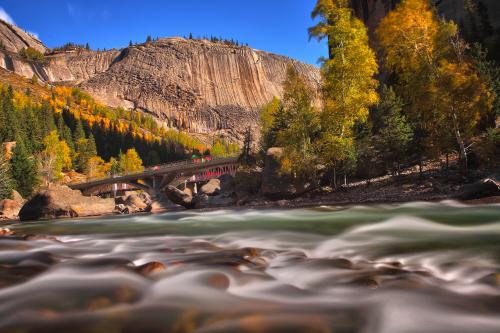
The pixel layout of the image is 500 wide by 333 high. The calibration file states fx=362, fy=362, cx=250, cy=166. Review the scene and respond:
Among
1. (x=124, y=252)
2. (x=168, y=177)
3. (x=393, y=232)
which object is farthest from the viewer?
(x=168, y=177)

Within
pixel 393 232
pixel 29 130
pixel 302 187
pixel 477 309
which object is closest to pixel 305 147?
pixel 302 187

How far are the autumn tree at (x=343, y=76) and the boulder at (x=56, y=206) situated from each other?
18999 mm

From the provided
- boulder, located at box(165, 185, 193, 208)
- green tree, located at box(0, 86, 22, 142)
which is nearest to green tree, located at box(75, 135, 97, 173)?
green tree, located at box(0, 86, 22, 142)

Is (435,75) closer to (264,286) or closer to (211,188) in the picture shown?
(264,286)

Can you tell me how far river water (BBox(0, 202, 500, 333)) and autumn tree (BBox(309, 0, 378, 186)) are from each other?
1380cm

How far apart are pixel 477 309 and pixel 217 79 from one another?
7989 inches

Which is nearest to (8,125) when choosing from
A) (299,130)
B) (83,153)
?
→ (83,153)

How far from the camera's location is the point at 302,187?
24.1 m

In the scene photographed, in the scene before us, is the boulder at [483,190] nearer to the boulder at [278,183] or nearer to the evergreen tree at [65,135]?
the boulder at [278,183]

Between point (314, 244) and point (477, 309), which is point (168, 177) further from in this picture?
point (477, 309)

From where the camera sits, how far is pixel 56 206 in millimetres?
27172

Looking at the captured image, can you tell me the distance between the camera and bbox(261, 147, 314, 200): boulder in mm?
24156

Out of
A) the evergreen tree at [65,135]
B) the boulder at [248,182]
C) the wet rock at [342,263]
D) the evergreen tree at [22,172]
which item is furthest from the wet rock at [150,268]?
the evergreen tree at [65,135]

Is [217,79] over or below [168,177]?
over
